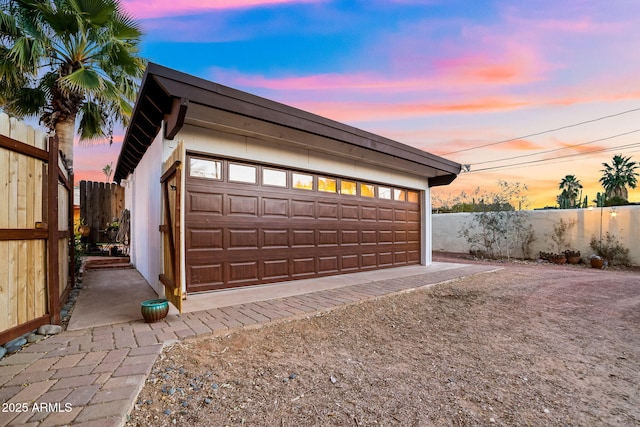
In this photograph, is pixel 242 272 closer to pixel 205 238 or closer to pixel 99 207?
pixel 205 238

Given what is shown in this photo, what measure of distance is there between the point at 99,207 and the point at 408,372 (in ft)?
39.3

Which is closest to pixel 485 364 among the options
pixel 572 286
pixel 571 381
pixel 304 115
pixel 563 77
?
pixel 571 381

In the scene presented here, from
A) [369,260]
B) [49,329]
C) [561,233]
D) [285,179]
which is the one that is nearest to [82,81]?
[285,179]

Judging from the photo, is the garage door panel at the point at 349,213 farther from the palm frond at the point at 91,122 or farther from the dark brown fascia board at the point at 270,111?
the palm frond at the point at 91,122

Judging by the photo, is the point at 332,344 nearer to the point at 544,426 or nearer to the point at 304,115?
the point at 544,426

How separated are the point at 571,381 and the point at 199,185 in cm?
492

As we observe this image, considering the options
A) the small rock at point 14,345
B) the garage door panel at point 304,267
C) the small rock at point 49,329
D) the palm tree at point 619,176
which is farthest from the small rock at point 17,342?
the palm tree at point 619,176

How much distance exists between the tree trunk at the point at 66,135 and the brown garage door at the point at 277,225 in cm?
476

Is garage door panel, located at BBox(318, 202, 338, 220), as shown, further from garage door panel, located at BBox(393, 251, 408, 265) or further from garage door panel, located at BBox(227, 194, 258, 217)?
garage door panel, located at BBox(393, 251, 408, 265)

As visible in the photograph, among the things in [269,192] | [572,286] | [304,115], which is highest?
[304,115]

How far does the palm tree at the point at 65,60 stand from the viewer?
615 cm

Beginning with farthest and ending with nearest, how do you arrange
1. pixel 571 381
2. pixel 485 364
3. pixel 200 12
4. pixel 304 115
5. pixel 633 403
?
pixel 200 12, pixel 304 115, pixel 485 364, pixel 571 381, pixel 633 403

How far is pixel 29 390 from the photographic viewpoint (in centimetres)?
188

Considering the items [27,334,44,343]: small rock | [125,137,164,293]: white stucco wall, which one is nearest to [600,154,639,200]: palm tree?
[125,137,164,293]: white stucco wall
